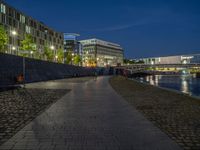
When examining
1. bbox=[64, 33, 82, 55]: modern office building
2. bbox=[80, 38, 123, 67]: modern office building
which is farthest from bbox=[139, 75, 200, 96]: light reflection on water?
bbox=[80, 38, 123, 67]: modern office building

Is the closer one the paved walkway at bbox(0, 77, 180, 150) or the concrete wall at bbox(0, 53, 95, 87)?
the paved walkway at bbox(0, 77, 180, 150)

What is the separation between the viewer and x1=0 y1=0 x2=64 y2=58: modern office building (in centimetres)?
6316

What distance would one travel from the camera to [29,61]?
120ft

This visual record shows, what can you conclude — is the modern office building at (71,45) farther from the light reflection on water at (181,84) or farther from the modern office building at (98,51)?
the light reflection on water at (181,84)

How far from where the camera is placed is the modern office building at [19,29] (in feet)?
207

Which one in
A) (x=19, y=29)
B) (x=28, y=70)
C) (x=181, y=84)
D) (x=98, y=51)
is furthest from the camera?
(x=98, y=51)

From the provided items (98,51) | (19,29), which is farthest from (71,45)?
(19,29)

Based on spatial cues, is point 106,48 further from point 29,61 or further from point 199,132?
point 199,132

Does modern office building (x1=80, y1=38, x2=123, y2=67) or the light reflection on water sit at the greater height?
modern office building (x1=80, y1=38, x2=123, y2=67)

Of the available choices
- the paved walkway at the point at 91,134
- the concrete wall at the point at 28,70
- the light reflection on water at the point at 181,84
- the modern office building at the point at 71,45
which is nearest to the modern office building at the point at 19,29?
the concrete wall at the point at 28,70

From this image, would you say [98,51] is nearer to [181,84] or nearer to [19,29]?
→ [19,29]

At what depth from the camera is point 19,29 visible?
229 ft

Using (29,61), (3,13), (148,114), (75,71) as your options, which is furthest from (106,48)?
(148,114)

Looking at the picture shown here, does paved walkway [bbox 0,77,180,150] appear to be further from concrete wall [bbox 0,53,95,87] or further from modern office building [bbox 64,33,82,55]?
modern office building [bbox 64,33,82,55]
